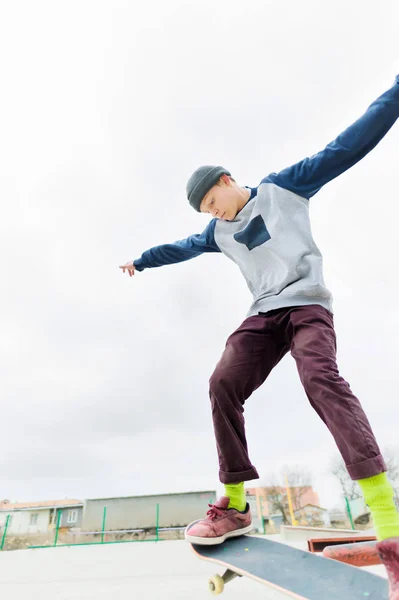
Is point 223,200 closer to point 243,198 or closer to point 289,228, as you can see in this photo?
point 243,198

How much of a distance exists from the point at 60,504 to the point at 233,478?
116 feet

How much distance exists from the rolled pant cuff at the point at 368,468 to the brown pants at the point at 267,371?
140mm

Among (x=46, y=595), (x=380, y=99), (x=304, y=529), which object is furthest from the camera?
(x=304, y=529)

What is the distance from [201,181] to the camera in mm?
2445

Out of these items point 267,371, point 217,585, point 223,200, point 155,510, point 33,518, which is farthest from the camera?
point 33,518

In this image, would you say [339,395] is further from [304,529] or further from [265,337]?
[304,529]

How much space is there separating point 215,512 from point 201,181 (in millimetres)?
2053

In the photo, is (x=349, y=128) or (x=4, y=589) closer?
(x=349, y=128)

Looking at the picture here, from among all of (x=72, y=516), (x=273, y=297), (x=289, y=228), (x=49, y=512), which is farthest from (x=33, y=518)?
(x=289, y=228)

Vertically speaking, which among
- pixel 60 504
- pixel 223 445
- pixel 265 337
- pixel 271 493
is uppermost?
pixel 60 504

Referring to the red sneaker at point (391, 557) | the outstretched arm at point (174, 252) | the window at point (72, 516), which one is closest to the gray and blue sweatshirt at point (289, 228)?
the outstretched arm at point (174, 252)

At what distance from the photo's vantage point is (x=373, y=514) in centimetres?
141

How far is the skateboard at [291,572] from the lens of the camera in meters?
1.48

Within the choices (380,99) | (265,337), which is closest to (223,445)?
(265,337)
